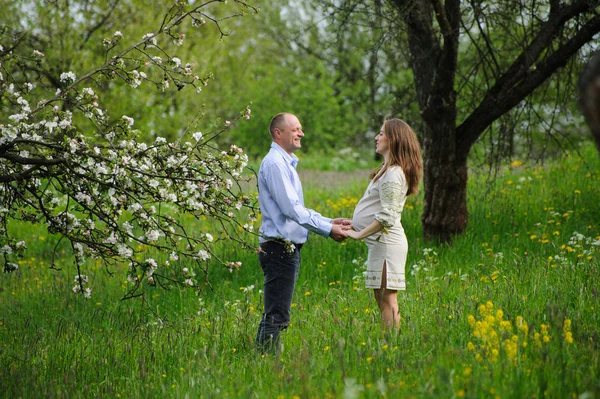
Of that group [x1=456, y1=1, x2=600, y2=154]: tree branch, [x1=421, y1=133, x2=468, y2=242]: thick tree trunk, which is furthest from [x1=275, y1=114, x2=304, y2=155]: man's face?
[x1=456, y1=1, x2=600, y2=154]: tree branch

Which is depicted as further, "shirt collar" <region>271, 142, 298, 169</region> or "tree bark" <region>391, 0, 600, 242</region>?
"tree bark" <region>391, 0, 600, 242</region>

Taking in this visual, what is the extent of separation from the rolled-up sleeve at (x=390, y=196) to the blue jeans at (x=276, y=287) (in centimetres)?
74

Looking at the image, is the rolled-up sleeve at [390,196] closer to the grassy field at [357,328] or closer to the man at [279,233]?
the man at [279,233]

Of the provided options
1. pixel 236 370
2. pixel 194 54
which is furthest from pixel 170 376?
pixel 194 54

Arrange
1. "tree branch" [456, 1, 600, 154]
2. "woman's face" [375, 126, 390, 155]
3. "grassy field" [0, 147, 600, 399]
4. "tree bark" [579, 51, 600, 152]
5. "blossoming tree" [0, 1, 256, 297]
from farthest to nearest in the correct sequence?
"tree branch" [456, 1, 600, 154], "woman's face" [375, 126, 390, 155], "blossoming tree" [0, 1, 256, 297], "grassy field" [0, 147, 600, 399], "tree bark" [579, 51, 600, 152]

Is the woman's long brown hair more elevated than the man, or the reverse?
the woman's long brown hair

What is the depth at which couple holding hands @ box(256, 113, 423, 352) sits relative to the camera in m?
4.98

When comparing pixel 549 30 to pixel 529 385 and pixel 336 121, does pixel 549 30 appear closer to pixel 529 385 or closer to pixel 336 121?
pixel 529 385

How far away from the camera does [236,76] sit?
27516 mm

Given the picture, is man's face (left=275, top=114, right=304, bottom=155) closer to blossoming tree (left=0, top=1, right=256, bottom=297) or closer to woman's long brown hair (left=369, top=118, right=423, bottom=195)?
blossoming tree (left=0, top=1, right=256, bottom=297)

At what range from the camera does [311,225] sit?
4.94 m

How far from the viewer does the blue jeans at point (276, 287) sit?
197 inches

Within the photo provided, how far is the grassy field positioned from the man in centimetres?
28

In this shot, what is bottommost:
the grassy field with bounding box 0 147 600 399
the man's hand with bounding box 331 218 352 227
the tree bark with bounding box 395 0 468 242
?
the grassy field with bounding box 0 147 600 399
